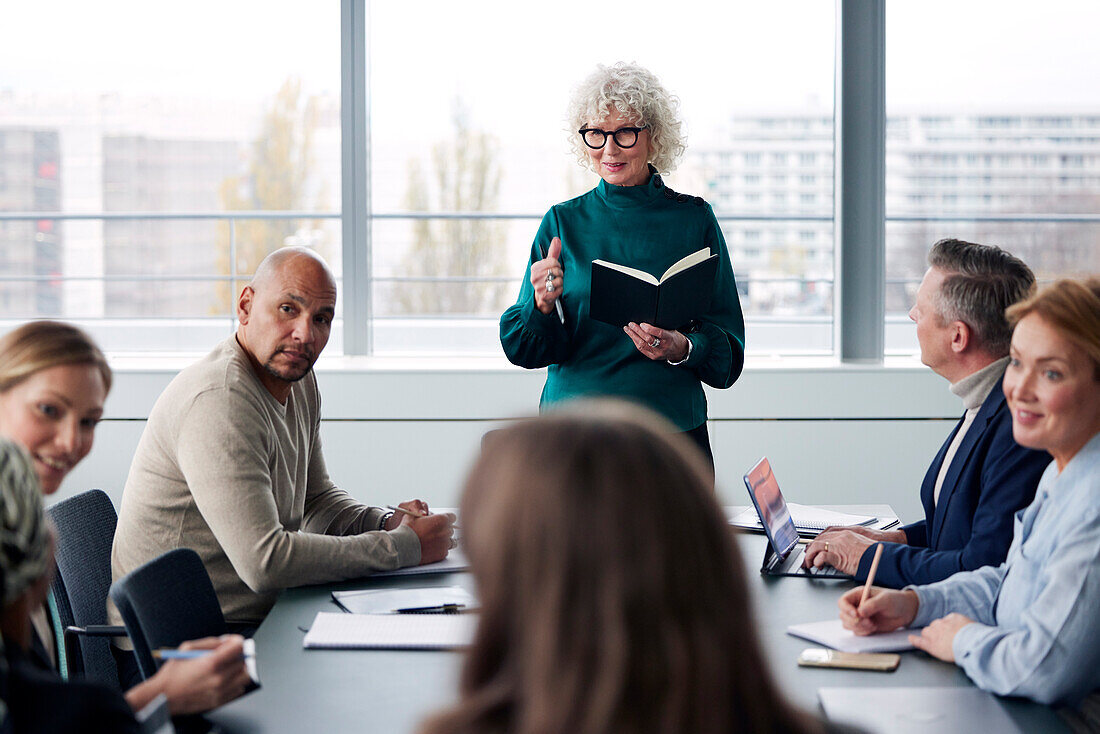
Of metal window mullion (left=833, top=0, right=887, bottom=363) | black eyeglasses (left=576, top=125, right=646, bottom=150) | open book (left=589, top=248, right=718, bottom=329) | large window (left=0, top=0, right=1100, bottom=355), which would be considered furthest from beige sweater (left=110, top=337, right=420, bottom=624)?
metal window mullion (left=833, top=0, right=887, bottom=363)

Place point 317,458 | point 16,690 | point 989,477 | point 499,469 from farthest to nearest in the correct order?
point 317,458
point 989,477
point 16,690
point 499,469

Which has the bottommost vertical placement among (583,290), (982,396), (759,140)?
(982,396)

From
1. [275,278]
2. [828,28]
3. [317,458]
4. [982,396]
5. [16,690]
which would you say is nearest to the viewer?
[16,690]

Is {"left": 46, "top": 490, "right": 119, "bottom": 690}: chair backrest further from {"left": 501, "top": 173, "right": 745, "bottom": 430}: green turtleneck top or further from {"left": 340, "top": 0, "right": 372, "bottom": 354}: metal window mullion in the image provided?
{"left": 340, "top": 0, "right": 372, "bottom": 354}: metal window mullion

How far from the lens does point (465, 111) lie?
4.73 meters

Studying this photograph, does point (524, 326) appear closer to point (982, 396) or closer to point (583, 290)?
point (583, 290)

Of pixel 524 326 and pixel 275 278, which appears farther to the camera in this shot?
pixel 524 326

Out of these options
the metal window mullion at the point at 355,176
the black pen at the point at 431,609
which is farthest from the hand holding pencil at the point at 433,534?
the metal window mullion at the point at 355,176

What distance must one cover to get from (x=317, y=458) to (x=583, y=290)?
31.4 inches

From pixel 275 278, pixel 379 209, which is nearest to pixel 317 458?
pixel 275 278

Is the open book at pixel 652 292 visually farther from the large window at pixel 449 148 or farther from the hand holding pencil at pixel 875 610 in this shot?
the large window at pixel 449 148

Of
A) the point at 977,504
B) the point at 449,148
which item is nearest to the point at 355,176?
the point at 449,148

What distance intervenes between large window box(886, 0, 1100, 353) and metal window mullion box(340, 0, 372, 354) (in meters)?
2.31

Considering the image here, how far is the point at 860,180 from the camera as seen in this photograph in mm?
4660
